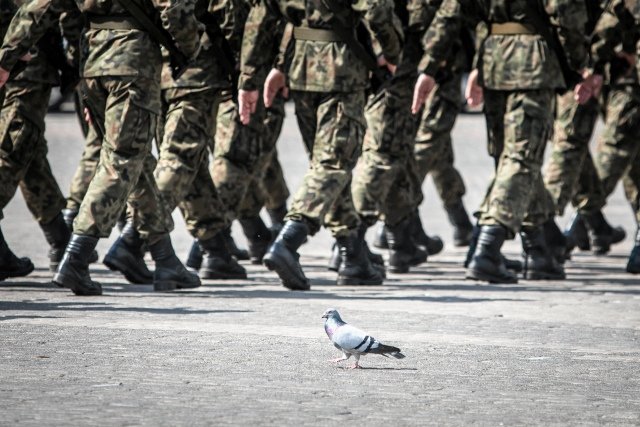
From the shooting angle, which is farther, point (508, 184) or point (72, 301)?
point (508, 184)

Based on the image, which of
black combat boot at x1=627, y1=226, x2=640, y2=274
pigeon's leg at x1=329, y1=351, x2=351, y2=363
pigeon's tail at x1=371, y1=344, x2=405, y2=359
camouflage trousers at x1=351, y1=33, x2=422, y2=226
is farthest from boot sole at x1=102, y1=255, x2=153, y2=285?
black combat boot at x1=627, y1=226, x2=640, y2=274

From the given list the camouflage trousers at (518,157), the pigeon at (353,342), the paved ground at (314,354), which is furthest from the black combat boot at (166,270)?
the pigeon at (353,342)

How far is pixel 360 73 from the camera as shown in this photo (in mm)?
9680

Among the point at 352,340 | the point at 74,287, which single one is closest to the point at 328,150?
the point at 74,287

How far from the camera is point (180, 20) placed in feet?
28.9

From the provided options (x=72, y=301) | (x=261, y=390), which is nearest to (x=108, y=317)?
(x=72, y=301)

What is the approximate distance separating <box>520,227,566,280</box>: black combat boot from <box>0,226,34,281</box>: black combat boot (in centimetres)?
332

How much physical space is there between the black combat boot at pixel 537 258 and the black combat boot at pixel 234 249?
82.0 inches

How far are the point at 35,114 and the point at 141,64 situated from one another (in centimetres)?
132

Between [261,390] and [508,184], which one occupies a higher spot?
[261,390]

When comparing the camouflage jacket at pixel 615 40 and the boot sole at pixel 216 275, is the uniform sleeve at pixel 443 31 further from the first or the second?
the boot sole at pixel 216 275

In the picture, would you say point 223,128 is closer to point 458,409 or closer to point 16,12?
point 16,12

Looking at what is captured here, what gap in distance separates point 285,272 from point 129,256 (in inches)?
38.5

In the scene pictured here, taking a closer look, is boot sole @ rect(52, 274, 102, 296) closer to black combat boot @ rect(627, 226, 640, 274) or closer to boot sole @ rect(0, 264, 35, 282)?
boot sole @ rect(0, 264, 35, 282)
